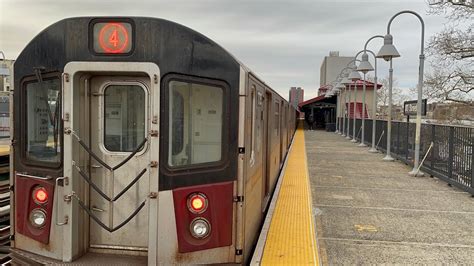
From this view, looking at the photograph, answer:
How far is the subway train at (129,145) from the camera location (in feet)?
10.8

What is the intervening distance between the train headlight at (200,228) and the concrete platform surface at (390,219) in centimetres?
170

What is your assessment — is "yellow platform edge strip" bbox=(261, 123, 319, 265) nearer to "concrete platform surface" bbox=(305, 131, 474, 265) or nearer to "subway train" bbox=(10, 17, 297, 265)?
"concrete platform surface" bbox=(305, 131, 474, 265)

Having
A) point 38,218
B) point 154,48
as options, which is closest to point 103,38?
point 154,48

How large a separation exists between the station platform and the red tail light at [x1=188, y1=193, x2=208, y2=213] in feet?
3.43

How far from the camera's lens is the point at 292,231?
526 centimetres

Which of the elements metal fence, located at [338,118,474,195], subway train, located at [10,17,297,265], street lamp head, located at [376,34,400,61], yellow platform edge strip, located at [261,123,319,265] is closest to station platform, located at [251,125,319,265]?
yellow platform edge strip, located at [261,123,319,265]

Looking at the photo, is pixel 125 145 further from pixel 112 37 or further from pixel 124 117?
pixel 112 37

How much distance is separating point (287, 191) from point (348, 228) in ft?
7.57

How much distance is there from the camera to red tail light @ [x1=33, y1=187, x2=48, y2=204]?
3.60m

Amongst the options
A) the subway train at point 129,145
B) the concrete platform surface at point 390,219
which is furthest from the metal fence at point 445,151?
the subway train at point 129,145

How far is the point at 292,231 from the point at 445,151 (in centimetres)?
654

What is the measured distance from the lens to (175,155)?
336 centimetres

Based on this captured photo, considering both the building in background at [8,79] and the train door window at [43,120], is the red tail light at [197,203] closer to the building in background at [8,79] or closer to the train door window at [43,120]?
the train door window at [43,120]

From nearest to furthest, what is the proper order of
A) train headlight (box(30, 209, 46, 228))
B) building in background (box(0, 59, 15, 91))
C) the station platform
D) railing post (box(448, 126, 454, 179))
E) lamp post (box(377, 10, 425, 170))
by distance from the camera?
train headlight (box(30, 209, 46, 228)) → building in background (box(0, 59, 15, 91)) → the station platform → railing post (box(448, 126, 454, 179)) → lamp post (box(377, 10, 425, 170))
